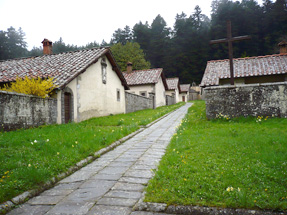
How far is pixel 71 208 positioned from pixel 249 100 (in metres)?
8.97

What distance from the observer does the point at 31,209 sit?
10.7 feet

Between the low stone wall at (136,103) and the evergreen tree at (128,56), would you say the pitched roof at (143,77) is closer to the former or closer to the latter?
the low stone wall at (136,103)

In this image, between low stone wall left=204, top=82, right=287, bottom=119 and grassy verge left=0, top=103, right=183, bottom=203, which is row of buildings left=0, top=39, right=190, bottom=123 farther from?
low stone wall left=204, top=82, right=287, bottom=119

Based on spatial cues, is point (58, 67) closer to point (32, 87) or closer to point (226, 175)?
point (32, 87)

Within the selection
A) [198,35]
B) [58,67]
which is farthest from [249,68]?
[198,35]

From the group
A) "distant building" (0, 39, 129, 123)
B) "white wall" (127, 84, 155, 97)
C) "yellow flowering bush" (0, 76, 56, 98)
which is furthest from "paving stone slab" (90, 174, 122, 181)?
"white wall" (127, 84, 155, 97)

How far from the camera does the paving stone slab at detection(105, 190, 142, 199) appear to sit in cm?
347

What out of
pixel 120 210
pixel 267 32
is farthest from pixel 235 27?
pixel 120 210

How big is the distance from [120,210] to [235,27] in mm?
56243

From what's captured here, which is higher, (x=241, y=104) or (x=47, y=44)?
(x=47, y=44)

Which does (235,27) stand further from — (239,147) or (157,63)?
(239,147)

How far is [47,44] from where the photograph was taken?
2067cm

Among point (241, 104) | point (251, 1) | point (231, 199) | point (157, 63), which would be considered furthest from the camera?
point (157, 63)

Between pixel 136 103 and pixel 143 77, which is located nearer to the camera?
pixel 136 103
